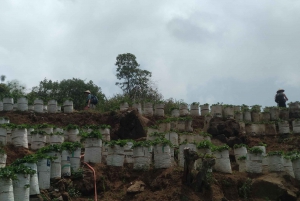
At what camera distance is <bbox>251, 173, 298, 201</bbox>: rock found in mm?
11359

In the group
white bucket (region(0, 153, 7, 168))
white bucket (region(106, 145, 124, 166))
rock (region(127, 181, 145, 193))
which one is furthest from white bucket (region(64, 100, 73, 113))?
rock (region(127, 181, 145, 193))

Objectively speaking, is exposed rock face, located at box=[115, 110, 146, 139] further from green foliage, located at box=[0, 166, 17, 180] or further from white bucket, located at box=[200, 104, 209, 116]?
green foliage, located at box=[0, 166, 17, 180]

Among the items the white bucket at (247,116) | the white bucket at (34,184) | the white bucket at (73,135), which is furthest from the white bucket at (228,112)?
the white bucket at (34,184)

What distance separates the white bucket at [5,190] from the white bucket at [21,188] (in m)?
0.31

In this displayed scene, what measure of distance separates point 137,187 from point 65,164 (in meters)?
1.99

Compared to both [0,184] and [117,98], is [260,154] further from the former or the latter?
[117,98]

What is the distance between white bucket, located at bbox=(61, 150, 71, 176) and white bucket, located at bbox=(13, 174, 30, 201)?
71.1 inches

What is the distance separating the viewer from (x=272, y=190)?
11422mm

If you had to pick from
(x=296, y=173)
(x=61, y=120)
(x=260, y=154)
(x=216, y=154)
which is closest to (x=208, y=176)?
(x=216, y=154)

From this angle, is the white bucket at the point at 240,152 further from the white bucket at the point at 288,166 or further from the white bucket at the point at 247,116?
the white bucket at the point at 247,116

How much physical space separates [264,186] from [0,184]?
694 cm

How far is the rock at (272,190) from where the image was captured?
37.3ft

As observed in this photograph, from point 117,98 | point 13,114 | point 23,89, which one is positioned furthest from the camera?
point 23,89

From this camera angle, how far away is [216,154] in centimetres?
1239
